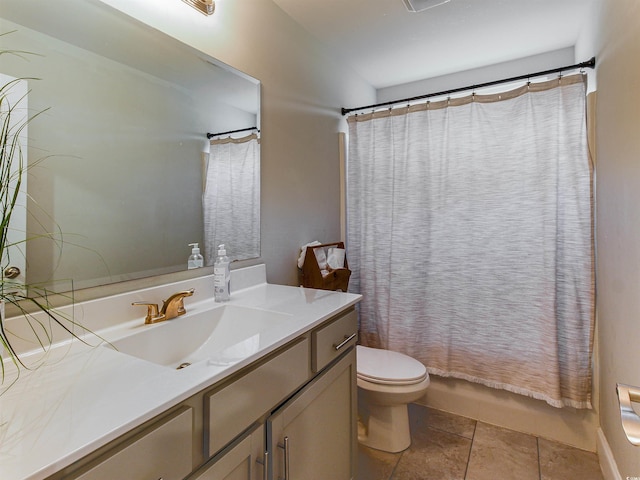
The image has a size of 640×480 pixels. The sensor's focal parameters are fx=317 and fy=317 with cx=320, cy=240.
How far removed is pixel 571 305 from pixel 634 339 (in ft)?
1.97

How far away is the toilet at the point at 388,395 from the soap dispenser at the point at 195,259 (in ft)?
3.36

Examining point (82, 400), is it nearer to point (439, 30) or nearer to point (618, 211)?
point (618, 211)

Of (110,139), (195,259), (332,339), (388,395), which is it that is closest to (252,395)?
(332,339)

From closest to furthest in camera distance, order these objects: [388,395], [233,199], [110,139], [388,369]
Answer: [110,139] < [233,199] < [388,395] < [388,369]

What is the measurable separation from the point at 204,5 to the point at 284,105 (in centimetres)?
60

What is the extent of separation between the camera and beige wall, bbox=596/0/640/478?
114 centimetres

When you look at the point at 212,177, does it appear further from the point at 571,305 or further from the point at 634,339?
the point at 571,305

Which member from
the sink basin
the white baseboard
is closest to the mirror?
the sink basin

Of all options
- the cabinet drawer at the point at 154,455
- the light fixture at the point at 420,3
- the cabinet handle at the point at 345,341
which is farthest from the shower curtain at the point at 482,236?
the cabinet drawer at the point at 154,455

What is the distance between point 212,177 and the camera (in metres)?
1.36

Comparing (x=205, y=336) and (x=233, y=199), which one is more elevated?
(x=233, y=199)

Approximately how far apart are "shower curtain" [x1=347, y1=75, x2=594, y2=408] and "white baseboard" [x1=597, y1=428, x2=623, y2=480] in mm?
171

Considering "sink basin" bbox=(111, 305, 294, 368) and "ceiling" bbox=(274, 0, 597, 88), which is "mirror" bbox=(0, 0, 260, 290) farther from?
"ceiling" bbox=(274, 0, 597, 88)

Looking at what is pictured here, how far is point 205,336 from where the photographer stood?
3.83ft
